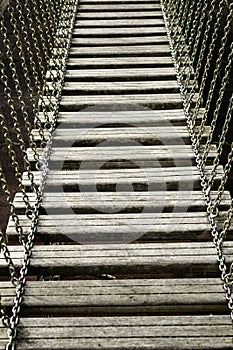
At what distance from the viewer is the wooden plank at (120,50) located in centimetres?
369

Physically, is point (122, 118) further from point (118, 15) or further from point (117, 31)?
point (118, 15)

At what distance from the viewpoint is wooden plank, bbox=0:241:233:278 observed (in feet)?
7.32

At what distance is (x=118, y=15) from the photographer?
413 centimetres

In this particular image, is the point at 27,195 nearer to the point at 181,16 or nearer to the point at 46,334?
the point at 46,334

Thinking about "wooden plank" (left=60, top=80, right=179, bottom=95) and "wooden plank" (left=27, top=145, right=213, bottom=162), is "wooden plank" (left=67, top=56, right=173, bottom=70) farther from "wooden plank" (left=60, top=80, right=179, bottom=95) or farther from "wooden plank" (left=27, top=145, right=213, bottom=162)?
"wooden plank" (left=27, top=145, right=213, bottom=162)

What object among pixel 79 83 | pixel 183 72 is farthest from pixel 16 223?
pixel 183 72

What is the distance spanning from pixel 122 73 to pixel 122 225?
4.29 feet

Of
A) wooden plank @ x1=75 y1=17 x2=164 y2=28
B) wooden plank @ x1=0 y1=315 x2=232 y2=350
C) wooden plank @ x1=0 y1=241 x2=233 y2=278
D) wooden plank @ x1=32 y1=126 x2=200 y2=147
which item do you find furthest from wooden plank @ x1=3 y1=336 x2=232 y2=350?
wooden plank @ x1=75 y1=17 x2=164 y2=28

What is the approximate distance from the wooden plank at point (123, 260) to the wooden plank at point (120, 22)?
6.91 feet

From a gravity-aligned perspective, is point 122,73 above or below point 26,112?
above

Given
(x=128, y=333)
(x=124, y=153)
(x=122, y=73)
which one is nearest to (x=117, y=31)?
(x=122, y=73)

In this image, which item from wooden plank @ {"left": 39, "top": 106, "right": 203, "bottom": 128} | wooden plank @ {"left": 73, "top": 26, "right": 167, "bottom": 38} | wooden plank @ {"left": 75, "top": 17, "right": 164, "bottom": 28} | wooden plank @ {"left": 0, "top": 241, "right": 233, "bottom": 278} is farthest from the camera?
wooden plank @ {"left": 75, "top": 17, "right": 164, "bottom": 28}

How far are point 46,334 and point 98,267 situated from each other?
1.18ft

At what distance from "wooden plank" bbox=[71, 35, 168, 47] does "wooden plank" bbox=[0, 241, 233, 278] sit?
183 centimetres
